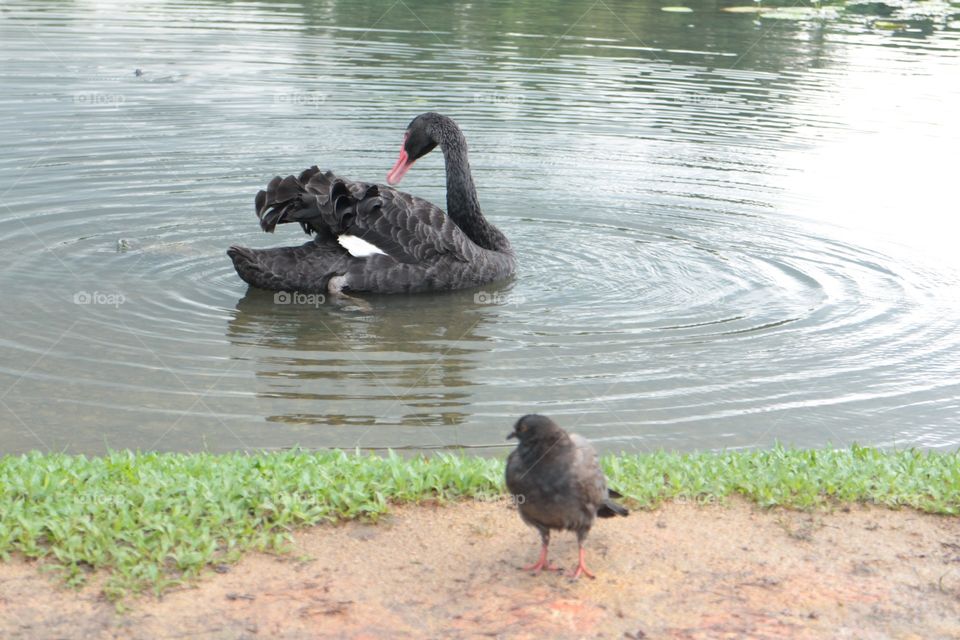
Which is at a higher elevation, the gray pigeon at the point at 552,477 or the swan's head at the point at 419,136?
the swan's head at the point at 419,136

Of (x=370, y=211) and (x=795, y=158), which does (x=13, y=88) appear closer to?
(x=370, y=211)

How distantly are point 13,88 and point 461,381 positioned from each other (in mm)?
12115

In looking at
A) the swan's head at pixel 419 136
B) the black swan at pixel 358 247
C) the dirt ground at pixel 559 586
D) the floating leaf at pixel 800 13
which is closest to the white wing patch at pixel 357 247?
the black swan at pixel 358 247

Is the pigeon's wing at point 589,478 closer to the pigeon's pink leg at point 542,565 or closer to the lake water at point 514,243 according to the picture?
the pigeon's pink leg at point 542,565

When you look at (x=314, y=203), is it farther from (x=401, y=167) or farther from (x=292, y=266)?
(x=401, y=167)

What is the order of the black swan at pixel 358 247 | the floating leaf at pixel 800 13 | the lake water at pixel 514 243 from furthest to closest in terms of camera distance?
the floating leaf at pixel 800 13
the black swan at pixel 358 247
the lake water at pixel 514 243

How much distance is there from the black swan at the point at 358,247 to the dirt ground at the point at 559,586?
13.5 feet

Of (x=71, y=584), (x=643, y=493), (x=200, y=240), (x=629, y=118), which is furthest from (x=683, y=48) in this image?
(x=71, y=584)

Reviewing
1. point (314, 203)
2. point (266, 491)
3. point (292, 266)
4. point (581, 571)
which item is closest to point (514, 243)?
point (314, 203)

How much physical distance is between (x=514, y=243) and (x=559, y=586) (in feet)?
21.3

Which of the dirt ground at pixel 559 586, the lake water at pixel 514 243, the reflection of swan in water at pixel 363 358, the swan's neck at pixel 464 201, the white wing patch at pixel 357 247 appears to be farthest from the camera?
the swan's neck at pixel 464 201

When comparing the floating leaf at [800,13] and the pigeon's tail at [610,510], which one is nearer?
the pigeon's tail at [610,510]

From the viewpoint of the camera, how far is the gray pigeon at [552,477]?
432 centimetres

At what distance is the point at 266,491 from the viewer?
5148mm
